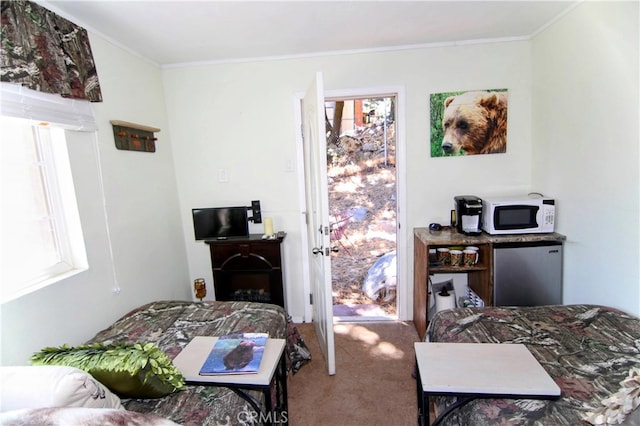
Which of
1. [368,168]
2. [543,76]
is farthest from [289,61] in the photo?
[543,76]

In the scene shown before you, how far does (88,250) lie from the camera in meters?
1.98

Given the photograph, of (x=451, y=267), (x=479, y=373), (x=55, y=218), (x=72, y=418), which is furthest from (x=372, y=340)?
(x=55, y=218)

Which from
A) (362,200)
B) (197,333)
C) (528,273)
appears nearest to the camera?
(197,333)

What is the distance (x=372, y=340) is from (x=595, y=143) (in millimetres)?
2154

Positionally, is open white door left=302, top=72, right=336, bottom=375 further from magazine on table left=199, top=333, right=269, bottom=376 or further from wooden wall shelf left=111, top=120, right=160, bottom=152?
wooden wall shelf left=111, top=120, right=160, bottom=152

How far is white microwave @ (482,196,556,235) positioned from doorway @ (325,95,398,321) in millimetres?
1278

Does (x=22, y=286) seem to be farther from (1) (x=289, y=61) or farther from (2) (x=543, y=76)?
(2) (x=543, y=76)

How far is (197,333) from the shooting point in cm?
187

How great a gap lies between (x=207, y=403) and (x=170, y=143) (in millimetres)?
2412

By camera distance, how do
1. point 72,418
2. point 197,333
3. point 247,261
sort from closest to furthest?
1. point 72,418
2. point 197,333
3. point 247,261

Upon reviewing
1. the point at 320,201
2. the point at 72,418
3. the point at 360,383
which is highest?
the point at 320,201

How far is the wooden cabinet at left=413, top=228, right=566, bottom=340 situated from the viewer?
7.92 ft

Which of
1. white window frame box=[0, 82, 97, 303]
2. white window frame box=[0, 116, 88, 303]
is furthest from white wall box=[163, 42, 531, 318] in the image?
white window frame box=[0, 116, 88, 303]

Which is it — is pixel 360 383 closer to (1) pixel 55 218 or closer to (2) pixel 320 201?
(2) pixel 320 201
